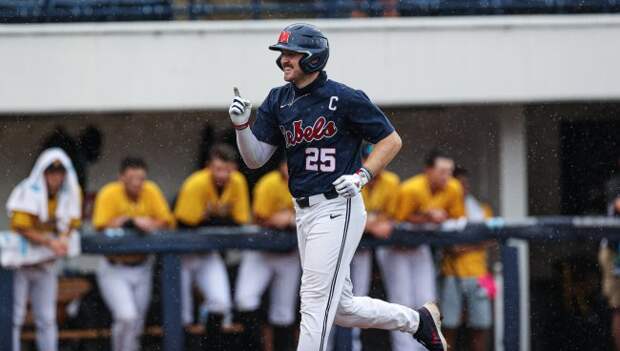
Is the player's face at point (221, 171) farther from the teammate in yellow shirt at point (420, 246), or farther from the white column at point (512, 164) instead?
the white column at point (512, 164)

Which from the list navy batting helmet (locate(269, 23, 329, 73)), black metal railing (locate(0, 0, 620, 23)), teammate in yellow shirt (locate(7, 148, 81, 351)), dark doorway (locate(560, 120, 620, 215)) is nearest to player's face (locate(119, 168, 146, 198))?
teammate in yellow shirt (locate(7, 148, 81, 351))

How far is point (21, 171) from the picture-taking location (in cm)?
1330

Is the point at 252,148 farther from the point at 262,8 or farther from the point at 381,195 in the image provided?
the point at 262,8

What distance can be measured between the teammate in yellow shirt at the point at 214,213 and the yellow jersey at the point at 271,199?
0.23 m

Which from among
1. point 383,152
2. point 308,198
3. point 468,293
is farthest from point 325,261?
point 468,293

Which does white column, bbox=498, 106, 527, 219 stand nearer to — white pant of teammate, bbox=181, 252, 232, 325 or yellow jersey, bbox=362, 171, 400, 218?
yellow jersey, bbox=362, 171, 400, 218

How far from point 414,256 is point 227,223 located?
1.51 metres

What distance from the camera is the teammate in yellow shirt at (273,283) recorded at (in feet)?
33.1

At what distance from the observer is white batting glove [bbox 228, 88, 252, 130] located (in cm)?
673

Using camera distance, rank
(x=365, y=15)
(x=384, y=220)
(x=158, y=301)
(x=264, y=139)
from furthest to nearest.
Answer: (x=365, y=15), (x=158, y=301), (x=384, y=220), (x=264, y=139)

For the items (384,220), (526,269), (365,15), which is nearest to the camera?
(384,220)

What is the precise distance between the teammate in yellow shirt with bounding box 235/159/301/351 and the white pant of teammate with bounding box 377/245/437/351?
71 centimetres

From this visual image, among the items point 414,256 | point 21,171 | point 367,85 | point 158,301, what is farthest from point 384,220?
point 21,171

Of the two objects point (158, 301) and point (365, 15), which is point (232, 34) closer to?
point (365, 15)
